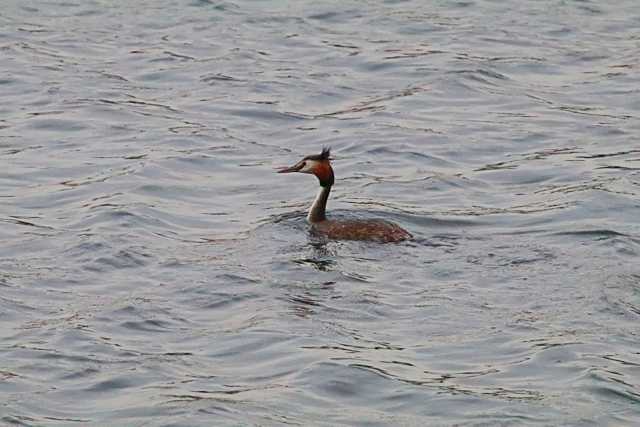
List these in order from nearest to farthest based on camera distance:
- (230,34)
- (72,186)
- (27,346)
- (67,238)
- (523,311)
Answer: (27,346)
(523,311)
(67,238)
(72,186)
(230,34)

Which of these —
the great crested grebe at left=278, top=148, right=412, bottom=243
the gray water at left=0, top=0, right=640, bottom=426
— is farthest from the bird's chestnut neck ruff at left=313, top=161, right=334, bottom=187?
the gray water at left=0, top=0, right=640, bottom=426

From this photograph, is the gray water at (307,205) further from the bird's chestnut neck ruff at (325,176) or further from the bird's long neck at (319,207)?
the bird's chestnut neck ruff at (325,176)

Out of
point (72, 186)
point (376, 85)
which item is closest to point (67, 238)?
point (72, 186)

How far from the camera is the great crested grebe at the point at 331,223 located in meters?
15.1

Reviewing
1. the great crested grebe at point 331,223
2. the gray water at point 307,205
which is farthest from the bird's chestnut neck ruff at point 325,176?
the gray water at point 307,205

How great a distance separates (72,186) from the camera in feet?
56.3

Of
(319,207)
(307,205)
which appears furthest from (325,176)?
(307,205)

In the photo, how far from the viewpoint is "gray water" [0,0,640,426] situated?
11336 millimetres

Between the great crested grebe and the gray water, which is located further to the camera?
the great crested grebe

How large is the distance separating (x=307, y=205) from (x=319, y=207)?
953 mm

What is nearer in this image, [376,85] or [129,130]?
[129,130]

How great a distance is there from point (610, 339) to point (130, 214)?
5551mm

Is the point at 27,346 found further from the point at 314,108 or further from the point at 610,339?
the point at 314,108

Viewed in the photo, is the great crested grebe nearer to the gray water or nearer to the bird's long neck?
the bird's long neck
